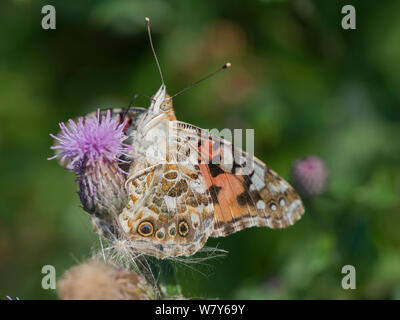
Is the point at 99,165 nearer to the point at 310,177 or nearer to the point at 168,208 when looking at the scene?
the point at 168,208

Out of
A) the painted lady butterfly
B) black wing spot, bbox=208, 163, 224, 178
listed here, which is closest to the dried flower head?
the painted lady butterfly

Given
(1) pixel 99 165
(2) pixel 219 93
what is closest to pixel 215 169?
(1) pixel 99 165

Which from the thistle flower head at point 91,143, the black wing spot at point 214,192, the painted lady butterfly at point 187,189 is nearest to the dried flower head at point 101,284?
the painted lady butterfly at point 187,189

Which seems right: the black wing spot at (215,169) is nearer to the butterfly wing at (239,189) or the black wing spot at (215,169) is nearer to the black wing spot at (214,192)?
the butterfly wing at (239,189)

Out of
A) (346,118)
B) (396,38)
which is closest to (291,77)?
(346,118)

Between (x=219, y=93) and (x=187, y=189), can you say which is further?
(x=219, y=93)

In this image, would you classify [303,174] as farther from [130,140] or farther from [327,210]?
[130,140]
